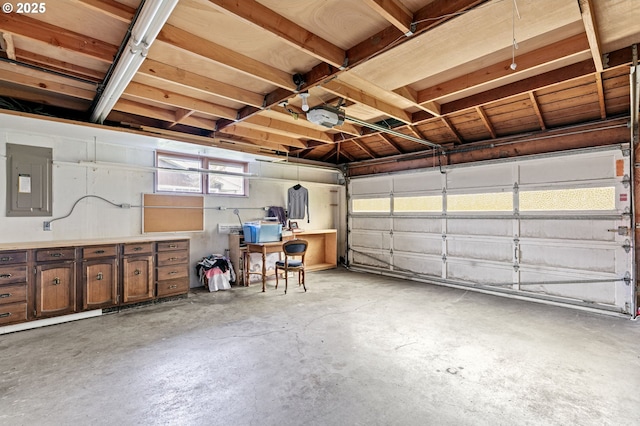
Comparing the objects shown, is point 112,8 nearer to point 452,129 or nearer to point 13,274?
point 13,274

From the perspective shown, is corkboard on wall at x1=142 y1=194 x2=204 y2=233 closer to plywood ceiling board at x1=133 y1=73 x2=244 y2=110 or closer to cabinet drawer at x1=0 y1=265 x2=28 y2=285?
cabinet drawer at x1=0 y1=265 x2=28 y2=285

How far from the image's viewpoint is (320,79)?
289cm

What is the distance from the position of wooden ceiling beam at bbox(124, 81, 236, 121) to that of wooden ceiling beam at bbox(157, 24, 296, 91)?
1208 millimetres

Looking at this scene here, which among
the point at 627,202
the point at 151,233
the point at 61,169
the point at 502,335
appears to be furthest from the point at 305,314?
the point at 627,202

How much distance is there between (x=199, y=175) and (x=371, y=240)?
396 centimetres

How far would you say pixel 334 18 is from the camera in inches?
87.2

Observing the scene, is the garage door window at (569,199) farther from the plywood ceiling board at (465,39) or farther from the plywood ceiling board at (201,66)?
the plywood ceiling board at (201,66)

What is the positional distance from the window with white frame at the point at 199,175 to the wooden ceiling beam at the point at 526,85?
3921mm

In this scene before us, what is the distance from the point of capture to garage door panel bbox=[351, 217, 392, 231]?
265 inches

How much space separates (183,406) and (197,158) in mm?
4417

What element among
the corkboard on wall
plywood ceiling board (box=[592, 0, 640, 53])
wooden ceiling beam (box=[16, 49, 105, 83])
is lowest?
the corkboard on wall

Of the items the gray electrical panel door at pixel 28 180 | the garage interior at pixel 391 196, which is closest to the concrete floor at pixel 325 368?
the garage interior at pixel 391 196

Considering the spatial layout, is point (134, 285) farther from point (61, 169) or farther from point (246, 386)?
point (246, 386)

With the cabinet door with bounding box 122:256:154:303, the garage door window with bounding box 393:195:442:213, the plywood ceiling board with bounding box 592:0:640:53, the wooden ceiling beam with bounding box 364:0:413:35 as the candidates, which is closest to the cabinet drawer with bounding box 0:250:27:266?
the cabinet door with bounding box 122:256:154:303
